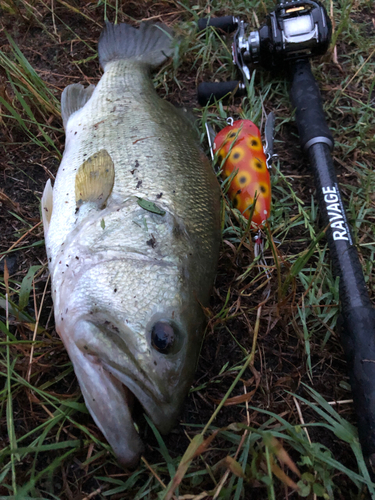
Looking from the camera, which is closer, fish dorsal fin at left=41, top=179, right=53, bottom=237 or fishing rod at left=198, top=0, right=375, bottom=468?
fishing rod at left=198, top=0, right=375, bottom=468

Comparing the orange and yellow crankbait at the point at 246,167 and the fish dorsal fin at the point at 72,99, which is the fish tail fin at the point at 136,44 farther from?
the orange and yellow crankbait at the point at 246,167

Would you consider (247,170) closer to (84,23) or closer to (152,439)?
(152,439)

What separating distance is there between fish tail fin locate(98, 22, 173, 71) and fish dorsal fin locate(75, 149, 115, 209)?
1.35 metres

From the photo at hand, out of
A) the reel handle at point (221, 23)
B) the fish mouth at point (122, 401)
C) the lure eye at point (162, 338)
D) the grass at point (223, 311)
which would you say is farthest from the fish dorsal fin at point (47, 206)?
the reel handle at point (221, 23)

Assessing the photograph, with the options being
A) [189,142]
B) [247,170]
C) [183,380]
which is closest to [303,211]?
[247,170]

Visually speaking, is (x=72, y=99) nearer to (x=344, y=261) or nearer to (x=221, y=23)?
(x=221, y=23)

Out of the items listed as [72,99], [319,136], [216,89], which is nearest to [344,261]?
[319,136]

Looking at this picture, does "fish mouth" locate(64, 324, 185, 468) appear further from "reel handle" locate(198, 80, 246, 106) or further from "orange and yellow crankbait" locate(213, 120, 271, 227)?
"reel handle" locate(198, 80, 246, 106)

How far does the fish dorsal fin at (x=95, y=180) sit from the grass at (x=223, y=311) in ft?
1.86

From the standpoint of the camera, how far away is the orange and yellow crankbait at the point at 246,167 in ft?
7.32

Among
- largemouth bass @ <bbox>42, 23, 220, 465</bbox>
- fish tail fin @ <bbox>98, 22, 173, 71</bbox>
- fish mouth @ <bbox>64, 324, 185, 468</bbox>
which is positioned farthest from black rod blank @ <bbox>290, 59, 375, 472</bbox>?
fish tail fin @ <bbox>98, 22, 173, 71</bbox>

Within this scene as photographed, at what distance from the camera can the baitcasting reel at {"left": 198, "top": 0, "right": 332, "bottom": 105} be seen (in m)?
2.61

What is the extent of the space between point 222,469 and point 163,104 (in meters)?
2.34

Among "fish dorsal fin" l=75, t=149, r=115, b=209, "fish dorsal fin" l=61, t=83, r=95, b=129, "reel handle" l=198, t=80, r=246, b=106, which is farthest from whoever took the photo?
"reel handle" l=198, t=80, r=246, b=106
